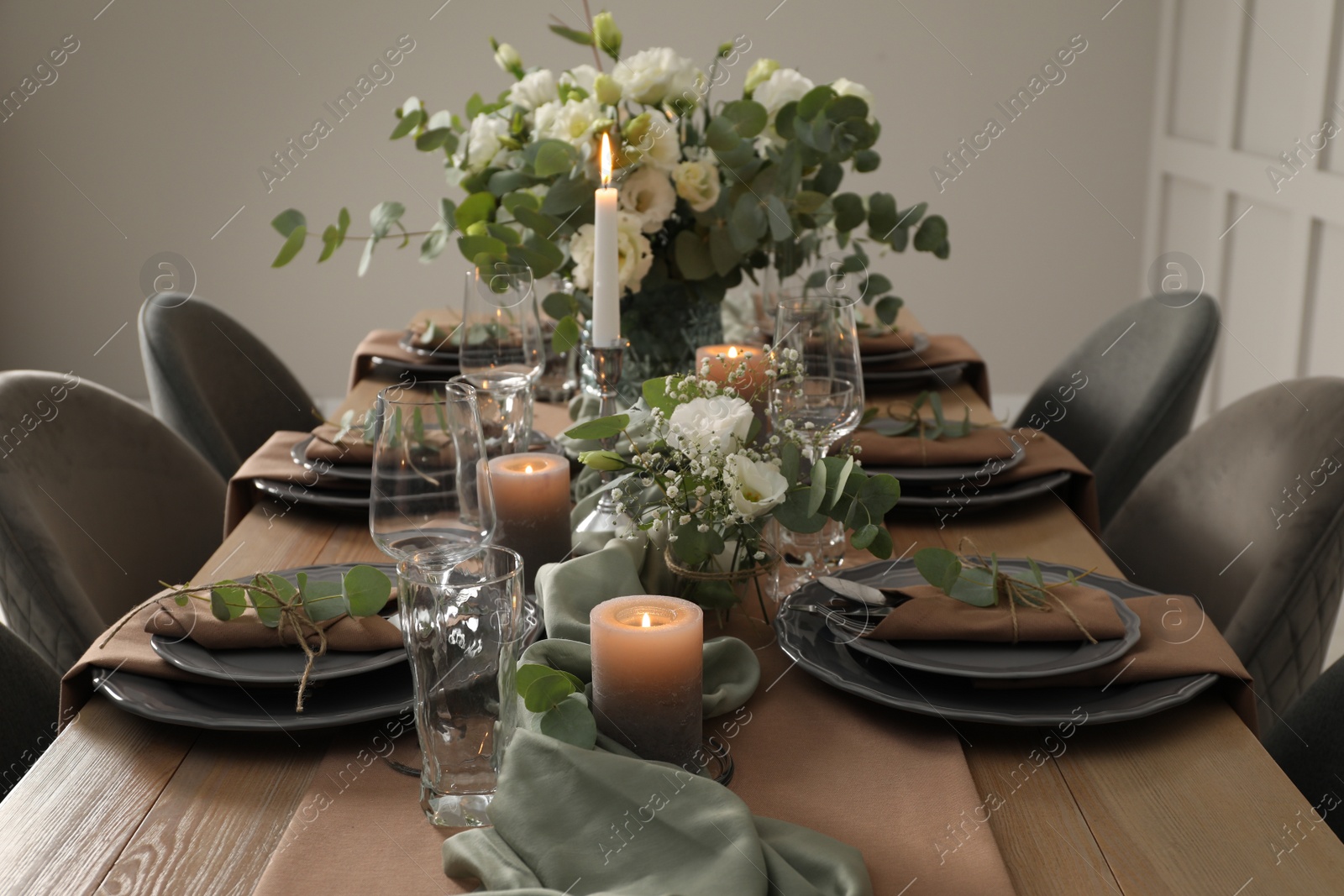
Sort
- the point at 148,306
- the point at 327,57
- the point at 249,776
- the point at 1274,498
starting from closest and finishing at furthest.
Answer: the point at 249,776
the point at 1274,498
the point at 148,306
the point at 327,57

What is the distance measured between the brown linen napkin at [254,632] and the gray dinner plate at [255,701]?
0.09ft

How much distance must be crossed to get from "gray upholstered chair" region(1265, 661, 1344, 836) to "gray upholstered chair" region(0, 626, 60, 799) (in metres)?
1.12

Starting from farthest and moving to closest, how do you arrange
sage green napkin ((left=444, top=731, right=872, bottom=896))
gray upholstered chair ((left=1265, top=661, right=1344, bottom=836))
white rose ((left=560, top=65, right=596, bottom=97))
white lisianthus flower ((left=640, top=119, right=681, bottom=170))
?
white rose ((left=560, top=65, right=596, bottom=97)) < white lisianthus flower ((left=640, top=119, right=681, bottom=170)) < gray upholstered chair ((left=1265, top=661, right=1344, bottom=836)) < sage green napkin ((left=444, top=731, right=872, bottom=896))

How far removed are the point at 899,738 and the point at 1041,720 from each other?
0.32ft

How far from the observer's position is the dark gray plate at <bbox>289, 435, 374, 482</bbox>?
134 centimetres

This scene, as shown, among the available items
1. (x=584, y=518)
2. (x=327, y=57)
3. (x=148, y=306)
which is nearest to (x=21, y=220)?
(x=327, y=57)

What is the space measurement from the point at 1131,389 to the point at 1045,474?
1.96 ft

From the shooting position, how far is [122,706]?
838 millimetres

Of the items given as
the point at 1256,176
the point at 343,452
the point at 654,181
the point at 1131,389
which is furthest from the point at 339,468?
the point at 1256,176

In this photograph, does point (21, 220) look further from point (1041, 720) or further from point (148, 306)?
point (1041, 720)

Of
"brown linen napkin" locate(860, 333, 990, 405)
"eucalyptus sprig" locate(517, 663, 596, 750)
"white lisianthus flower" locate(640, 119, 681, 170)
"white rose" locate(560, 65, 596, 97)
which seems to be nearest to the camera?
"eucalyptus sprig" locate(517, 663, 596, 750)

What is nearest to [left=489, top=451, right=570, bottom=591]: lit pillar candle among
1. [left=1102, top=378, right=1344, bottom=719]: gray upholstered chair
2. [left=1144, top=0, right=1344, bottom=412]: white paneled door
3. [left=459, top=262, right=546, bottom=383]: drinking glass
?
[left=459, top=262, right=546, bottom=383]: drinking glass

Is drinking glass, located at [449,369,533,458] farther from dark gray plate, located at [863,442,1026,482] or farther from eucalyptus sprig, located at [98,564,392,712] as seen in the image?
dark gray plate, located at [863,442,1026,482]

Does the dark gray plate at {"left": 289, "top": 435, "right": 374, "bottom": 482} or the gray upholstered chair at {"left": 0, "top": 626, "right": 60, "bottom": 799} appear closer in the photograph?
the gray upholstered chair at {"left": 0, "top": 626, "right": 60, "bottom": 799}
